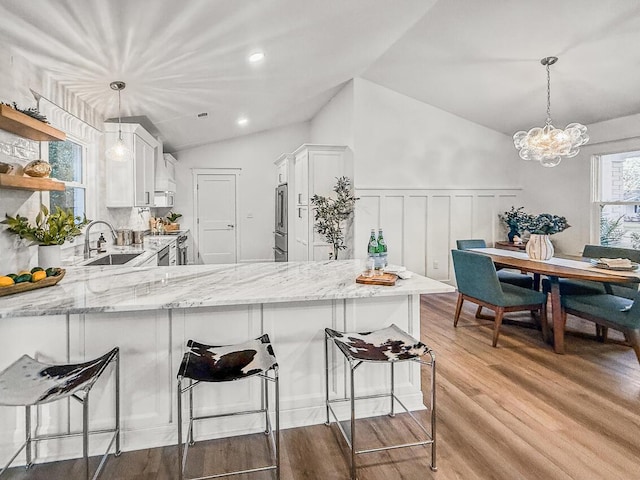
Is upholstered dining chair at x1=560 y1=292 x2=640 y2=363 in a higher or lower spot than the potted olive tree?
lower

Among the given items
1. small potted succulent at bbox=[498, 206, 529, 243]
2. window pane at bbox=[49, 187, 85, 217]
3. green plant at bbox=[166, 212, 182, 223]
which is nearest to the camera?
window pane at bbox=[49, 187, 85, 217]

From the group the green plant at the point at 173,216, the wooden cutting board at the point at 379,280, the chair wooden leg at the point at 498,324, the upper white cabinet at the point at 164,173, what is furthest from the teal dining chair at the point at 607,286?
the green plant at the point at 173,216

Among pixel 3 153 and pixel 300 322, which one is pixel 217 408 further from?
pixel 3 153

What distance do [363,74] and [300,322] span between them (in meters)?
4.52

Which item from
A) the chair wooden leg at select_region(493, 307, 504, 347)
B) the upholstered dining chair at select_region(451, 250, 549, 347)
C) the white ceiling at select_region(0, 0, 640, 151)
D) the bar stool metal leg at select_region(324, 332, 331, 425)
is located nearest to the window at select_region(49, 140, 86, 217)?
the white ceiling at select_region(0, 0, 640, 151)

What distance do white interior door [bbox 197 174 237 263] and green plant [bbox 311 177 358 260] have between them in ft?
9.12

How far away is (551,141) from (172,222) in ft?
20.0

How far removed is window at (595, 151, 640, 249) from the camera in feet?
16.0

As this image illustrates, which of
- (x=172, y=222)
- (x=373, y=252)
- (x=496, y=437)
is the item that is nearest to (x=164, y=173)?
(x=172, y=222)

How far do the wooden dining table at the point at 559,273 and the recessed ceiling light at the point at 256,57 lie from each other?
3092 millimetres

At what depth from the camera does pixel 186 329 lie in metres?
2.14

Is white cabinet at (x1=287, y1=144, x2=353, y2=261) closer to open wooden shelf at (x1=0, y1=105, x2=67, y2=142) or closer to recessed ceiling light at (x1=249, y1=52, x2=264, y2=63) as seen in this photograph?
recessed ceiling light at (x1=249, y1=52, x2=264, y2=63)

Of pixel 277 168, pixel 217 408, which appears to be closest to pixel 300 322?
pixel 217 408

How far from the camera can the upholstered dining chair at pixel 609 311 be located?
3.08 m
